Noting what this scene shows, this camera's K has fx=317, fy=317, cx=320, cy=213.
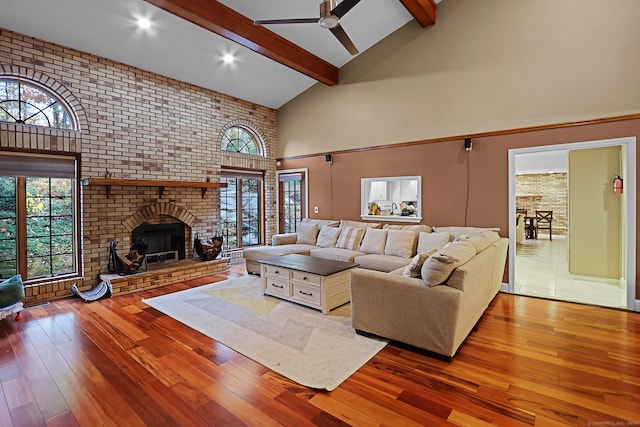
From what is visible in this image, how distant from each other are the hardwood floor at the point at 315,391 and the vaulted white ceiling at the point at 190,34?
3637 mm

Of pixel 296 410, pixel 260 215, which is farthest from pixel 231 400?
pixel 260 215

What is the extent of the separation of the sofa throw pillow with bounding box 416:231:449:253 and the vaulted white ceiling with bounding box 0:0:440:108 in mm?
3534

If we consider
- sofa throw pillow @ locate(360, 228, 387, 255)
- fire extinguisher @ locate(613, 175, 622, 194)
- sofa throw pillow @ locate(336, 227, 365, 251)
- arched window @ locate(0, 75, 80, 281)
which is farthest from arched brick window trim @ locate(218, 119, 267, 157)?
fire extinguisher @ locate(613, 175, 622, 194)

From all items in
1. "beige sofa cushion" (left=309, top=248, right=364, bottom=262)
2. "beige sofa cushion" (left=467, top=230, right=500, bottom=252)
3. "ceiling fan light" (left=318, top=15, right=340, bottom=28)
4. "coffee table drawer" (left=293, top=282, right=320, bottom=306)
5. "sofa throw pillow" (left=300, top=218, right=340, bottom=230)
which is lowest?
"coffee table drawer" (left=293, top=282, right=320, bottom=306)

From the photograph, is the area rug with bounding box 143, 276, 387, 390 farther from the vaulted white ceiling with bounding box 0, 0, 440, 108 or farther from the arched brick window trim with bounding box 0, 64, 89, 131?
the vaulted white ceiling with bounding box 0, 0, 440, 108

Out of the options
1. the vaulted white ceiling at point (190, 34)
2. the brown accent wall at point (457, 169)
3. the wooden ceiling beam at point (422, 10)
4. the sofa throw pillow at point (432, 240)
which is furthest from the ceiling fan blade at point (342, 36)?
the sofa throw pillow at point (432, 240)

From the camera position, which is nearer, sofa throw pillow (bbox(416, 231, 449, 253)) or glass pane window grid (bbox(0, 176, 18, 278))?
glass pane window grid (bbox(0, 176, 18, 278))

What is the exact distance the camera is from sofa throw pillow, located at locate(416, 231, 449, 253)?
4602 millimetres

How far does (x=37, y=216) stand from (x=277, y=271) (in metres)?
3.37

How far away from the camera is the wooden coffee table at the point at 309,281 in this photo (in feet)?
12.3

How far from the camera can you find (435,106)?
5.10 m

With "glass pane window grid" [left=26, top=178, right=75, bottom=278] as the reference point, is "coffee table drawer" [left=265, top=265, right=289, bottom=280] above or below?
below

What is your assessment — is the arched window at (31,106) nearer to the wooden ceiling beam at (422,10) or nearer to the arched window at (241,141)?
the arched window at (241,141)

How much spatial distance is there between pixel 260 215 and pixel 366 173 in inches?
108
